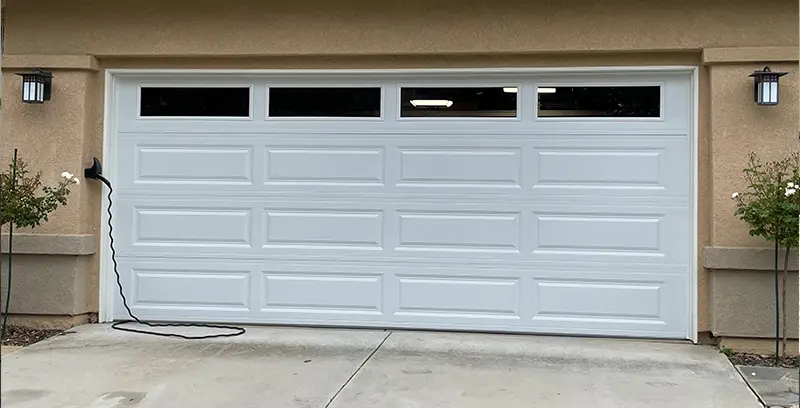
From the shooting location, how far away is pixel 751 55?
17.3ft

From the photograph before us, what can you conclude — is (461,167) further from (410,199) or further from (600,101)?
(600,101)

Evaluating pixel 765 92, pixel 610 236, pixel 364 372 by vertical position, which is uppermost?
pixel 765 92

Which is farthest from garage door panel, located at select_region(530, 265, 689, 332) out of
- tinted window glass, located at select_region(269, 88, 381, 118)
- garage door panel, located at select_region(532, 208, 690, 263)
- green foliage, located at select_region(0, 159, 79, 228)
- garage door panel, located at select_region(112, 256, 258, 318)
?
green foliage, located at select_region(0, 159, 79, 228)

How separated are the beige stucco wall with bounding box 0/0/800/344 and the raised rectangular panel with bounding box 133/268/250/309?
438mm

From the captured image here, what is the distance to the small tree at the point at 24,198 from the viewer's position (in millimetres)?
5402

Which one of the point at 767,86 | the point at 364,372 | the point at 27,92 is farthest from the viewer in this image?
the point at 27,92

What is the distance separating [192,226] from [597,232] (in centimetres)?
339

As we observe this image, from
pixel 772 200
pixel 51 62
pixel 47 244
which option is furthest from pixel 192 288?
pixel 772 200

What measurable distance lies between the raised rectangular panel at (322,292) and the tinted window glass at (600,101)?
2033mm

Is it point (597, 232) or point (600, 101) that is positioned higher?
point (600, 101)

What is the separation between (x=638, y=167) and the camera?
221 inches

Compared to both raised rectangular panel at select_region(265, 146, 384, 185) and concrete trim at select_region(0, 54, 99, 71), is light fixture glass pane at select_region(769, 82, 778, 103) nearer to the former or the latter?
raised rectangular panel at select_region(265, 146, 384, 185)

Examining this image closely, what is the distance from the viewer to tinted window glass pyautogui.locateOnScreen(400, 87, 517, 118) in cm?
578

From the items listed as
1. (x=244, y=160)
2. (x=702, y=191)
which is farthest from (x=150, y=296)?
(x=702, y=191)
